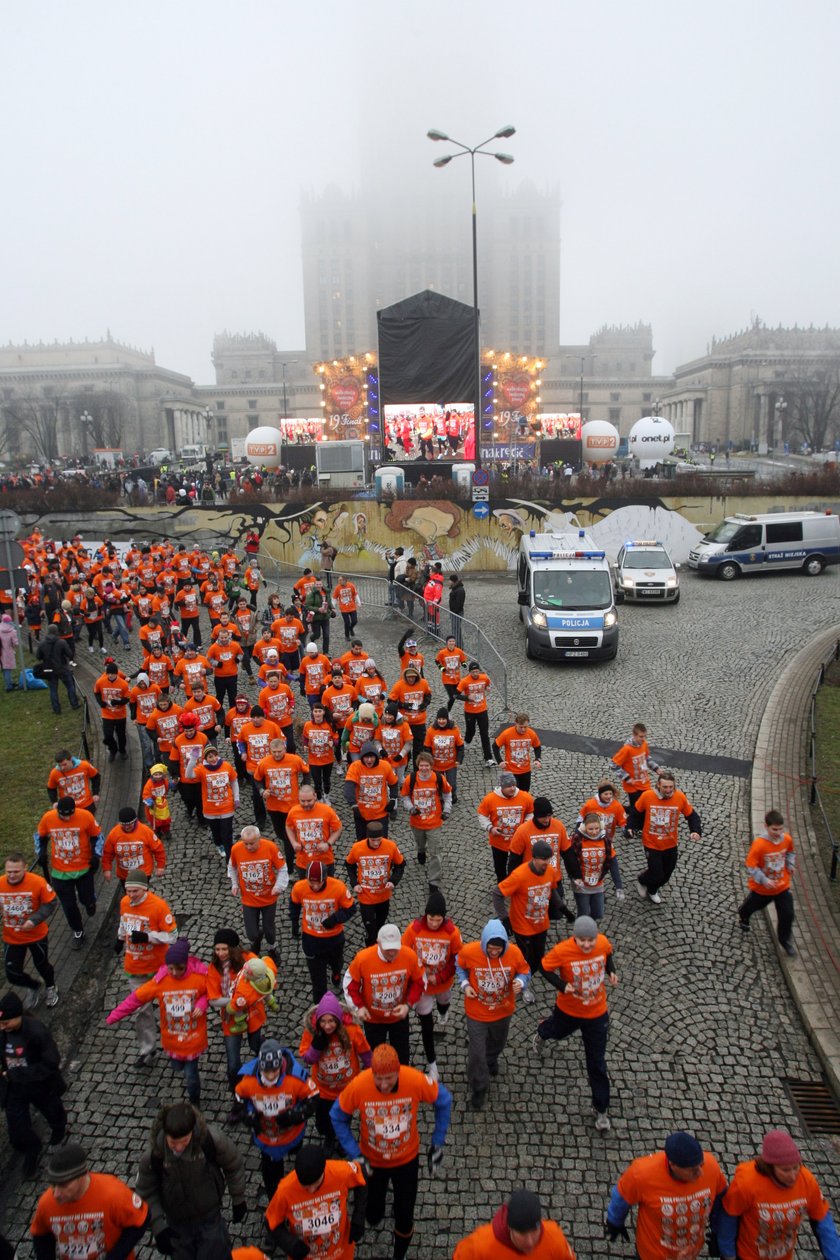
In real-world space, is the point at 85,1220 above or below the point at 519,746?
below

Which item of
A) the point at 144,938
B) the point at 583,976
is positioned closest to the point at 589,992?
the point at 583,976

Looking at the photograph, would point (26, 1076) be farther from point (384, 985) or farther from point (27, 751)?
point (27, 751)

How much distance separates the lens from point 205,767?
8.23m

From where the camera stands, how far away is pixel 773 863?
703 centimetres

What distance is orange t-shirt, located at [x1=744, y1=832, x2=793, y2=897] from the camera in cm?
703

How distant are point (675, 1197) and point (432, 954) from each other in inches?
85.6

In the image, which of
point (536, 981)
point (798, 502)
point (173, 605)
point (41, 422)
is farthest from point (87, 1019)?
point (41, 422)

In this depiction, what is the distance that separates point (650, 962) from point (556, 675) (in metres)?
8.98

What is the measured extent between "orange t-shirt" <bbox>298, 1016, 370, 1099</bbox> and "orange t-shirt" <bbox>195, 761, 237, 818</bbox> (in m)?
3.68

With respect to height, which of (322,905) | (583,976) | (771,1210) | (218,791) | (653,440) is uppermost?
(653,440)

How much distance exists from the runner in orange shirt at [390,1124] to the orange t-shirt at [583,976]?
1269 millimetres

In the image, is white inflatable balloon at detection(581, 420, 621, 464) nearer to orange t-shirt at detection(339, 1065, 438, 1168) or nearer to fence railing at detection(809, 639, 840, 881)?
fence railing at detection(809, 639, 840, 881)

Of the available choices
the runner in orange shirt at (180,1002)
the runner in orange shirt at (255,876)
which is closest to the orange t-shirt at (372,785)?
the runner in orange shirt at (255,876)

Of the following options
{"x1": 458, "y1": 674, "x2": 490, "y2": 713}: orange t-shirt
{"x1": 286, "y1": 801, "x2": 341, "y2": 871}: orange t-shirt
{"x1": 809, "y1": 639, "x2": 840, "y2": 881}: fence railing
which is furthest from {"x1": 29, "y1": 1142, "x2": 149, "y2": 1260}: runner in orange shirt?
{"x1": 458, "y1": 674, "x2": 490, "y2": 713}: orange t-shirt
